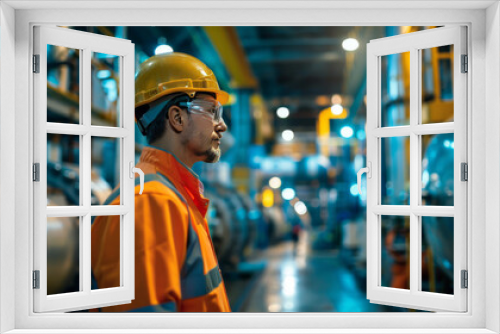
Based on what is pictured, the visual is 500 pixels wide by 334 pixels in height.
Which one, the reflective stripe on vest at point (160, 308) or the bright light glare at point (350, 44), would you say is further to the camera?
the bright light glare at point (350, 44)

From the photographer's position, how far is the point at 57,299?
2.13 metres

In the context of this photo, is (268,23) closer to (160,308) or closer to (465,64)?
(465,64)

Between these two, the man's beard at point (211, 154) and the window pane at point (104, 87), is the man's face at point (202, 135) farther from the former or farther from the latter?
the window pane at point (104, 87)

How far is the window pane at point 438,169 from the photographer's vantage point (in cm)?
373

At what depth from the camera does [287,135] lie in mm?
4207

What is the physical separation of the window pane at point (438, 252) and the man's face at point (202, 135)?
1.98 meters

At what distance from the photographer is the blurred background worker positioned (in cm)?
234

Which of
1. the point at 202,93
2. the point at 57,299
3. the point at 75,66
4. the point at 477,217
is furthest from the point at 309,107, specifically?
the point at 57,299

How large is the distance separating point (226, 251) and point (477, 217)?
3182mm

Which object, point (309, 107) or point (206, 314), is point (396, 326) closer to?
point (206, 314)

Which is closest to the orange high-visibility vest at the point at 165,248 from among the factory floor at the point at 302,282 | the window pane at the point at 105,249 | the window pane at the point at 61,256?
the window pane at the point at 105,249

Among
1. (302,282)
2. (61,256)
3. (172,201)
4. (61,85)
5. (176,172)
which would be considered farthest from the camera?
(302,282)

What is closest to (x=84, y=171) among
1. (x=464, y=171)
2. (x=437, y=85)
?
(x=464, y=171)

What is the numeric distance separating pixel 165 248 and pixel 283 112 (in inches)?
88.3
